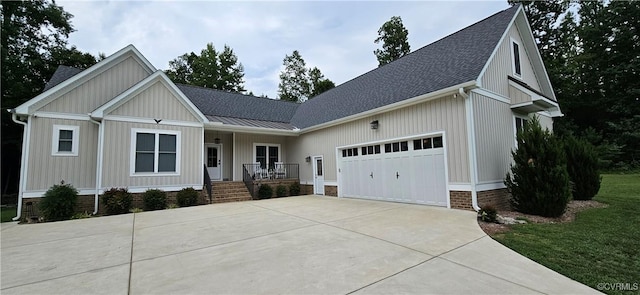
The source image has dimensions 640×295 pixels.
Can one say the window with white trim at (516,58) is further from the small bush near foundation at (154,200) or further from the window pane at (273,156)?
the small bush near foundation at (154,200)

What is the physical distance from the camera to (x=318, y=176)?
43.1 feet

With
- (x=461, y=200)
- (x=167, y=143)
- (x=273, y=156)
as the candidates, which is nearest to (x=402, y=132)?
(x=461, y=200)

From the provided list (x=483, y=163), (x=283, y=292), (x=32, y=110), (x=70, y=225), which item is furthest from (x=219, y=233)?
(x=32, y=110)

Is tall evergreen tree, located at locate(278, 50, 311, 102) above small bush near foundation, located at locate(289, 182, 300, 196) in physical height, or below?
above

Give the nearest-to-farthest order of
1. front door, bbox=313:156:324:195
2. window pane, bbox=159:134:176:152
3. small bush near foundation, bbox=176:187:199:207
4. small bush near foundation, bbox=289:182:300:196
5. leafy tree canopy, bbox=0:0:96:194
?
small bush near foundation, bbox=176:187:199:207 → window pane, bbox=159:134:176:152 → front door, bbox=313:156:324:195 → small bush near foundation, bbox=289:182:300:196 → leafy tree canopy, bbox=0:0:96:194

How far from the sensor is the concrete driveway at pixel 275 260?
9.73 ft

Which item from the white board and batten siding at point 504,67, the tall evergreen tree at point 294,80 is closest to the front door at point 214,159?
the white board and batten siding at point 504,67

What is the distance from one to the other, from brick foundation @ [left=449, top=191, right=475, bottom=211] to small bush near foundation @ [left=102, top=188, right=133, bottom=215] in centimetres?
1047

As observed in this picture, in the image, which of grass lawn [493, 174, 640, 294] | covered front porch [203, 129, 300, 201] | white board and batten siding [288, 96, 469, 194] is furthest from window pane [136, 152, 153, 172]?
grass lawn [493, 174, 640, 294]

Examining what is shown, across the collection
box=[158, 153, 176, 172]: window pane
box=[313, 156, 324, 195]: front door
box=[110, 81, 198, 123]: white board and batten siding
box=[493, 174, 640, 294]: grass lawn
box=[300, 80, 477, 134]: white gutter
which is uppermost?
box=[110, 81, 198, 123]: white board and batten siding

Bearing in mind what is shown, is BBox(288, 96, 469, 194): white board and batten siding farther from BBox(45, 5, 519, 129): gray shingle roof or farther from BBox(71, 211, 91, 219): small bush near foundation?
BBox(71, 211, 91, 219): small bush near foundation

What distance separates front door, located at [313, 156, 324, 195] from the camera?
1293cm

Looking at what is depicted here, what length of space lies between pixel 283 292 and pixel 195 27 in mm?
15088

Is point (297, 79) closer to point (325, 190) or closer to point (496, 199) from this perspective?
point (325, 190)
